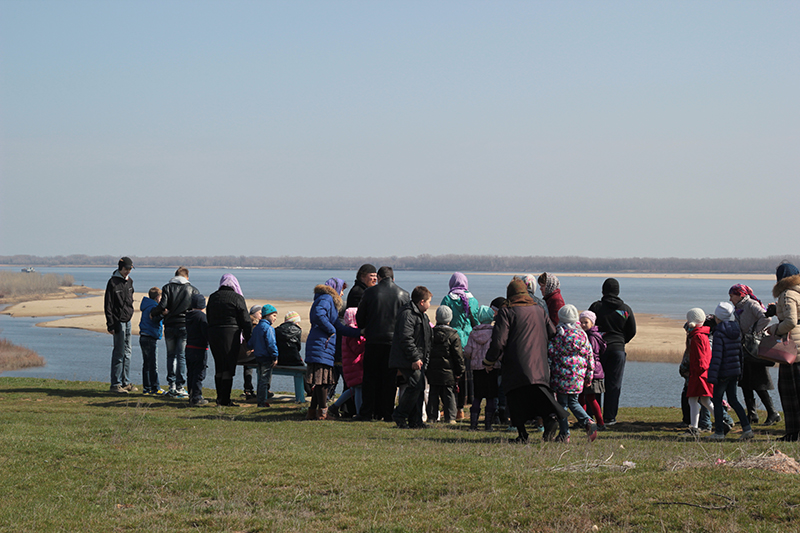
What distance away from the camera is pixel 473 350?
10.4m

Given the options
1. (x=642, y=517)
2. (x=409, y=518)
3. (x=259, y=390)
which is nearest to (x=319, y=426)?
(x=259, y=390)

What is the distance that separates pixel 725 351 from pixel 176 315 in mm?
9083

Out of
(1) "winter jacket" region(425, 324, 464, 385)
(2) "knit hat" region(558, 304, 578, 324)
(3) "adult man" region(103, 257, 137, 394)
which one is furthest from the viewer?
(3) "adult man" region(103, 257, 137, 394)

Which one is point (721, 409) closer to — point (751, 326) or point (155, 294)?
point (751, 326)

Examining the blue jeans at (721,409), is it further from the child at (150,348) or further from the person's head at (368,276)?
the child at (150,348)

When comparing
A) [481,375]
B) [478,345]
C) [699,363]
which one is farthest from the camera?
[478,345]

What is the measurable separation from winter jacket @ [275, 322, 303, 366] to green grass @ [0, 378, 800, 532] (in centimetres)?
336

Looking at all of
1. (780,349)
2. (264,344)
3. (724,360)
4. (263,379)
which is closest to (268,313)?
(264,344)

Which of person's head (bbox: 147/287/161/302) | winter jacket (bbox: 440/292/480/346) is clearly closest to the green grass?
winter jacket (bbox: 440/292/480/346)

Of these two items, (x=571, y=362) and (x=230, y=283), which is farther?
(x=230, y=283)

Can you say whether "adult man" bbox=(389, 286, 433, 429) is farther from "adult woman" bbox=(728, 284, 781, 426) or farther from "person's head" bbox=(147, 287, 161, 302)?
"person's head" bbox=(147, 287, 161, 302)

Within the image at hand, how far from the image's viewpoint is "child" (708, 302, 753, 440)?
30.3 ft

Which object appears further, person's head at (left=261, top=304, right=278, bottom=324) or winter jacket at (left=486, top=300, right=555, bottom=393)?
person's head at (left=261, top=304, right=278, bottom=324)

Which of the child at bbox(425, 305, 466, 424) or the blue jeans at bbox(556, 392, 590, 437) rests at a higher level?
the child at bbox(425, 305, 466, 424)
